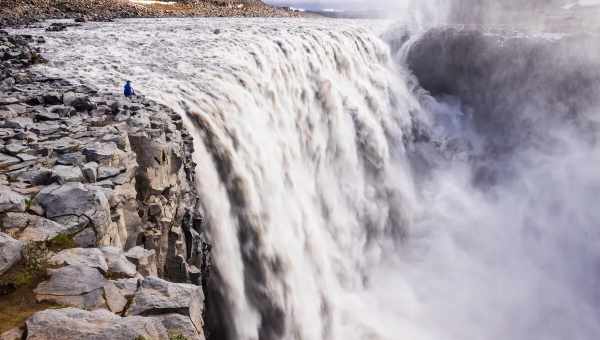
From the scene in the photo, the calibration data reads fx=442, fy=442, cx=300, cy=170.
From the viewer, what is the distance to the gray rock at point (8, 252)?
182 inches

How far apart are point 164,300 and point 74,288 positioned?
926 millimetres

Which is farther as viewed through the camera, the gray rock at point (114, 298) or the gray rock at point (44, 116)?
the gray rock at point (44, 116)

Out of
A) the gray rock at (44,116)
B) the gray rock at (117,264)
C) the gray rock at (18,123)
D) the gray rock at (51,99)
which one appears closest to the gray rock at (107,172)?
the gray rock at (117,264)

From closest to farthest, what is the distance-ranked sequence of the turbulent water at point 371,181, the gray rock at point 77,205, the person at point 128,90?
the gray rock at point 77,205 → the person at point 128,90 → the turbulent water at point 371,181

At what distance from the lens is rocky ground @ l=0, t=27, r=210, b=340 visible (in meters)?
4.35

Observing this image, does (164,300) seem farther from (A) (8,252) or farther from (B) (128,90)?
(B) (128,90)

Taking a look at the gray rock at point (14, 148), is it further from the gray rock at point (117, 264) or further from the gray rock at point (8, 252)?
the gray rock at point (117, 264)

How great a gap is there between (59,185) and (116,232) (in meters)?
1.02

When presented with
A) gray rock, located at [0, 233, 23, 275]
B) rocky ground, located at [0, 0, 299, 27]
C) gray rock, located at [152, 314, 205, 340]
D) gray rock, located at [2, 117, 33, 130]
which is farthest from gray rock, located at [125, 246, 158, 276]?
rocky ground, located at [0, 0, 299, 27]

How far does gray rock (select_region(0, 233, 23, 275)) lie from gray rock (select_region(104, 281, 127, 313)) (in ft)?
3.26

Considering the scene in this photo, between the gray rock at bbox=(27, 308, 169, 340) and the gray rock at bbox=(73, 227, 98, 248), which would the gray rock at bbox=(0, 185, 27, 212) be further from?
the gray rock at bbox=(27, 308, 169, 340)

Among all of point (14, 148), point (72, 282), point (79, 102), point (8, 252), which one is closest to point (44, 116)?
point (79, 102)

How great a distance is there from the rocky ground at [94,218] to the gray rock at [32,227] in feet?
0.04

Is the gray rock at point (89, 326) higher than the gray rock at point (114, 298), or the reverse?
the gray rock at point (89, 326)
